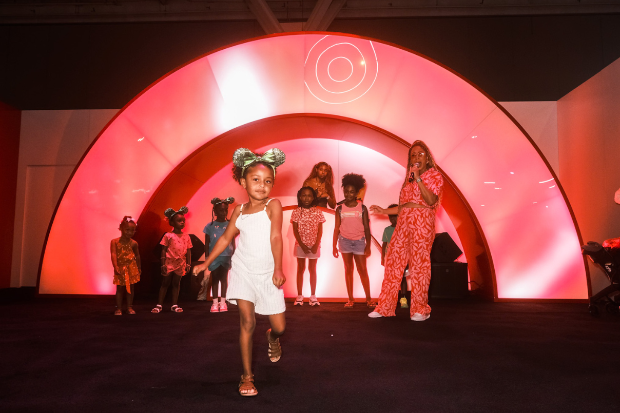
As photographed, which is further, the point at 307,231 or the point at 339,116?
the point at 339,116

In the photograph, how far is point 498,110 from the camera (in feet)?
19.5

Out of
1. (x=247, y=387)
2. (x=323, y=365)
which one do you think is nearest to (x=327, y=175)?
(x=323, y=365)

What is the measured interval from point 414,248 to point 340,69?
3.22m

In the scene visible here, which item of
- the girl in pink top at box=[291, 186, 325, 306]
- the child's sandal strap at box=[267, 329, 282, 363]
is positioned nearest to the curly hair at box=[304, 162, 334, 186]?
the girl in pink top at box=[291, 186, 325, 306]

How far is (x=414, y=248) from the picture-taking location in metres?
4.42

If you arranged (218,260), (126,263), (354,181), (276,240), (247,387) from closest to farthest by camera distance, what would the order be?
1. (247,387)
2. (276,240)
3. (126,263)
4. (218,260)
5. (354,181)

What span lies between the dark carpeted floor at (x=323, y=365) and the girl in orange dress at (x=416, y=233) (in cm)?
29

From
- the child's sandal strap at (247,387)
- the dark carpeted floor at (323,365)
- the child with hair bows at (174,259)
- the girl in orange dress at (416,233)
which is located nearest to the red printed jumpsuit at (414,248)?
the girl in orange dress at (416,233)

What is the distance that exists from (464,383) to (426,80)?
4776mm

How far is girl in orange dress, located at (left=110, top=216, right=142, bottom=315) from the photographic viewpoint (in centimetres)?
529

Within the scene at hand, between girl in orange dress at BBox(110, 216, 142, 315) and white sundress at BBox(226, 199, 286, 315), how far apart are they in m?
3.41

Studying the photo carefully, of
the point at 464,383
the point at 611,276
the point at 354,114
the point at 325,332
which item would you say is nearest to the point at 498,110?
the point at 354,114

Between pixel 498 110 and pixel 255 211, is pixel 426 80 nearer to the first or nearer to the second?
pixel 498 110

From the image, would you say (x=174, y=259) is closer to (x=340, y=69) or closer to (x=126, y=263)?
(x=126, y=263)
